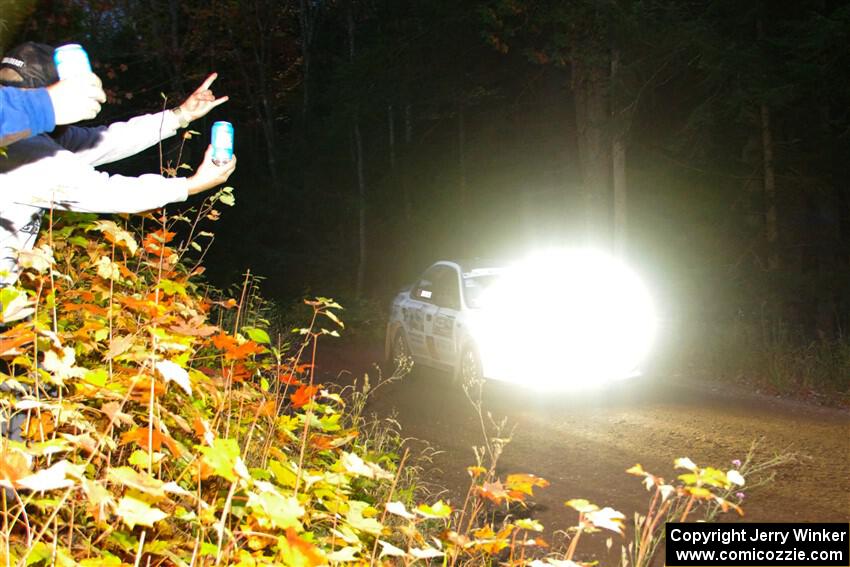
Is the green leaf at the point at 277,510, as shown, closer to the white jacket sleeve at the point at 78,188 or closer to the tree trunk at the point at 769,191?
the white jacket sleeve at the point at 78,188

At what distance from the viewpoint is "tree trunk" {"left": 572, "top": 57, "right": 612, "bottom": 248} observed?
1877cm

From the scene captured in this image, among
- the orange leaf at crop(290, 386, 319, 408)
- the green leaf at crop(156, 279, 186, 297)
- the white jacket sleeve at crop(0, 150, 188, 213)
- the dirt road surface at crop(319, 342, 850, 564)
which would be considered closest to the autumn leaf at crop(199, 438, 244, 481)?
the white jacket sleeve at crop(0, 150, 188, 213)

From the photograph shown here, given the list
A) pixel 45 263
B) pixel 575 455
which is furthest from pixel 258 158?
A: pixel 45 263

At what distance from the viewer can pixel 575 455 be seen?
873 cm

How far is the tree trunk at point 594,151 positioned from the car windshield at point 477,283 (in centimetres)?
685

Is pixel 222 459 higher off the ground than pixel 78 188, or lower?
lower

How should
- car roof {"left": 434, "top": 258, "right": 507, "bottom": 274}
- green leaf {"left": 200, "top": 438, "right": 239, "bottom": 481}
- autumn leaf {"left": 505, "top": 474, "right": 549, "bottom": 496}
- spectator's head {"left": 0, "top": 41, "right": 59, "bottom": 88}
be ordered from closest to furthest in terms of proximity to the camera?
1. green leaf {"left": 200, "top": 438, "right": 239, "bottom": 481}
2. autumn leaf {"left": 505, "top": 474, "right": 549, "bottom": 496}
3. spectator's head {"left": 0, "top": 41, "right": 59, "bottom": 88}
4. car roof {"left": 434, "top": 258, "right": 507, "bottom": 274}

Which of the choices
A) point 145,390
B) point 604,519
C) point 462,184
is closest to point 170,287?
point 145,390

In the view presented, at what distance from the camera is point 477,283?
12758mm

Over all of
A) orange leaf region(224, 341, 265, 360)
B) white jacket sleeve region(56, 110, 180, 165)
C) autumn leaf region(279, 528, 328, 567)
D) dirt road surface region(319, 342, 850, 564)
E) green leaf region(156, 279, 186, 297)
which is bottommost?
dirt road surface region(319, 342, 850, 564)

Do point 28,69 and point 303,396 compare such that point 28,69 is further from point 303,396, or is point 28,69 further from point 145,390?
point 303,396

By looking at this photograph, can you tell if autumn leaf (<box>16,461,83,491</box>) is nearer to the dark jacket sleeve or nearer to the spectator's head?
the dark jacket sleeve

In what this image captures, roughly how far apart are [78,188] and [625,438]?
6.87 meters

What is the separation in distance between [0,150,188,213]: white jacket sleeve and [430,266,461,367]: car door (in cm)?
850
